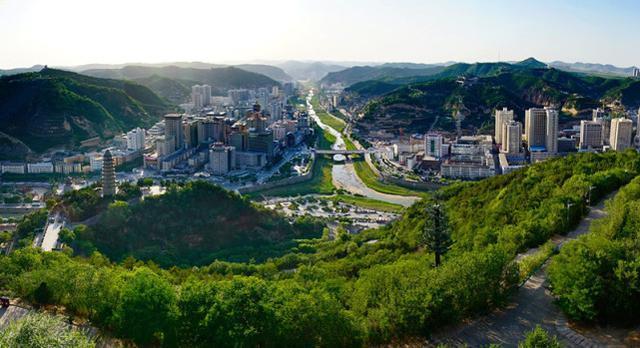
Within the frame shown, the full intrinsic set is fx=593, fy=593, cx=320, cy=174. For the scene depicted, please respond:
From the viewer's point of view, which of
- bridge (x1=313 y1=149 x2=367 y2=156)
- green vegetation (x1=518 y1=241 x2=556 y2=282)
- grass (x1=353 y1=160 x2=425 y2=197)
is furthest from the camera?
bridge (x1=313 y1=149 x2=367 y2=156)

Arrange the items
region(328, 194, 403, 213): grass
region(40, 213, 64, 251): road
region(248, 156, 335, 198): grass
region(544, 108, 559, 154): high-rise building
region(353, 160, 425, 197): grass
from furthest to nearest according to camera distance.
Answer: region(544, 108, 559, 154): high-rise building → region(353, 160, 425, 197): grass → region(248, 156, 335, 198): grass → region(328, 194, 403, 213): grass → region(40, 213, 64, 251): road

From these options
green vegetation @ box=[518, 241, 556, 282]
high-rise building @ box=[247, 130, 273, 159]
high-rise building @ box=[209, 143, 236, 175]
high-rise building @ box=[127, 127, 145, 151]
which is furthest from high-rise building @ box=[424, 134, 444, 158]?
A: green vegetation @ box=[518, 241, 556, 282]

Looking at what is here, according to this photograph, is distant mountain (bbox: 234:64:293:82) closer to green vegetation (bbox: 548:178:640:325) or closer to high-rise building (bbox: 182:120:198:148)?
high-rise building (bbox: 182:120:198:148)

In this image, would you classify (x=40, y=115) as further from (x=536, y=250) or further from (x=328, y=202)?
(x=536, y=250)

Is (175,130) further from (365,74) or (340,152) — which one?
(365,74)

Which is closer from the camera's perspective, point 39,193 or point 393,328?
point 393,328

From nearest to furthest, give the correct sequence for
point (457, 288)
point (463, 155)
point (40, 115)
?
point (457, 288) → point (463, 155) → point (40, 115)

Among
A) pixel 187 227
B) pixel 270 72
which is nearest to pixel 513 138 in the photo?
pixel 187 227

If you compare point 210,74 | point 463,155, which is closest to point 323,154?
point 463,155
